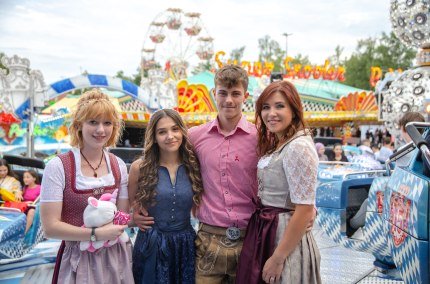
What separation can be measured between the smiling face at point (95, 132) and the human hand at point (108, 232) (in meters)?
0.39

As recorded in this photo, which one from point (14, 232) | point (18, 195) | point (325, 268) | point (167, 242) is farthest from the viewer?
point (18, 195)

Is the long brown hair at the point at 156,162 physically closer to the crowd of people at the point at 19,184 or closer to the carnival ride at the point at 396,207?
the carnival ride at the point at 396,207

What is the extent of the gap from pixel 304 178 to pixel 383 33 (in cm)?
4765

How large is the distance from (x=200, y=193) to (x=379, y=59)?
45.7m

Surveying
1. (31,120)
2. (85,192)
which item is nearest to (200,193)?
(85,192)

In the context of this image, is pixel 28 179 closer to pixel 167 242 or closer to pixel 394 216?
pixel 167 242

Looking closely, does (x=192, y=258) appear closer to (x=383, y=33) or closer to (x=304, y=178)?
(x=304, y=178)

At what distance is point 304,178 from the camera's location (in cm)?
211

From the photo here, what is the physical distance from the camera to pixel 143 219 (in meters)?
2.50

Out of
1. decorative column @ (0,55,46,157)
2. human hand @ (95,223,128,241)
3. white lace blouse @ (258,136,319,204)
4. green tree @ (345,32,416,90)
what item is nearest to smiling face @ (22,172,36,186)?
human hand @ (95,223,128,241)

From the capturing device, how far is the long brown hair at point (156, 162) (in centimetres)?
247

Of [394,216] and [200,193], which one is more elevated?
[200,193]

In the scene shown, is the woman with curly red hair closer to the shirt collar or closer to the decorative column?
the shirt collar

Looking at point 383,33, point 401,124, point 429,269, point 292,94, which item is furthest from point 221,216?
point 383,33
